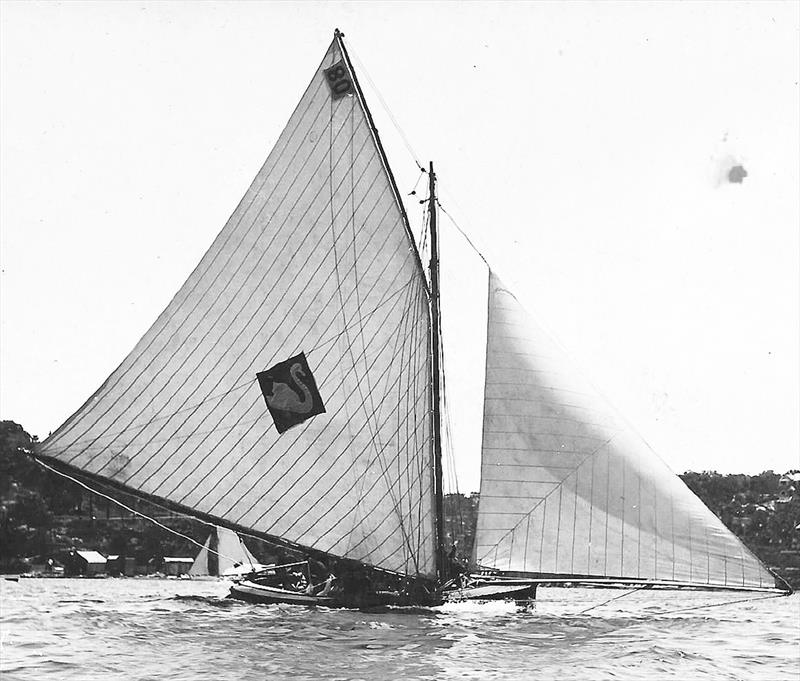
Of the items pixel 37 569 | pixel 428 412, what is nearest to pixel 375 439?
pixel 428 412

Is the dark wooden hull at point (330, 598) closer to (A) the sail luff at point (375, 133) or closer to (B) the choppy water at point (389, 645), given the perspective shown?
(B) the choppy water at point (389, 645)

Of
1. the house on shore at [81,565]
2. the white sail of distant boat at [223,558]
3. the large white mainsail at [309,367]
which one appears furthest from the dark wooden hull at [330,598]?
the house on shore at [81,565]

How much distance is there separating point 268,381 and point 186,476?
317cm

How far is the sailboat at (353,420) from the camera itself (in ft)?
88.3

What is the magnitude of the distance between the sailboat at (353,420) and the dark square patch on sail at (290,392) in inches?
2.0

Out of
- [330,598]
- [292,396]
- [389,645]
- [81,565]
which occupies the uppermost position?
[292,396]

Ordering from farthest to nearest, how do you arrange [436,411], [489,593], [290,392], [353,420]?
[436,411] → [489,593] → [353,420] → [290,392]

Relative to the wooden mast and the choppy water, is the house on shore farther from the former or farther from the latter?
the wooden mast

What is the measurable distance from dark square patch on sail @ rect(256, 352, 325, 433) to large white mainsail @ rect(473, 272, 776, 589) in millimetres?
4570

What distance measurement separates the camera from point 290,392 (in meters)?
28.9

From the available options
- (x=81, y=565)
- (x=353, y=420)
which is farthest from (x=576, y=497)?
(x=81, y=565)

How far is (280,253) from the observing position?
29.0 meters

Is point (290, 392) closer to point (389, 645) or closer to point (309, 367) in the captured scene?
point (309, 367)

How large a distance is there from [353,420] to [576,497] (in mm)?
6298
